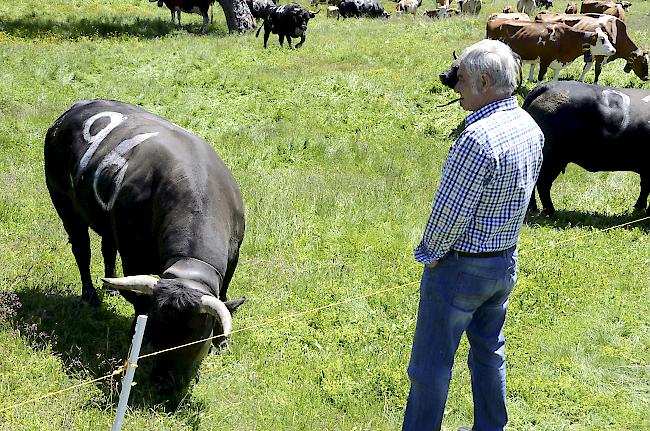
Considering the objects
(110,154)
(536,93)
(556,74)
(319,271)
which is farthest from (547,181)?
(556,74)

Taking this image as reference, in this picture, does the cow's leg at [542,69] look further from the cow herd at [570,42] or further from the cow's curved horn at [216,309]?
the cow's curved horn at [216,309]

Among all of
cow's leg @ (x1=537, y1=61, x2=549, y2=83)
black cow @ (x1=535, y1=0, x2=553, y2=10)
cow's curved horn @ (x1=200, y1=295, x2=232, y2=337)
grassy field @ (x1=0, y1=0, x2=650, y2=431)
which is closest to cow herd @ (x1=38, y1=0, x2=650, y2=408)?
cow's curved horn @ (x1=200, y1=295, x2=232, y2=337)

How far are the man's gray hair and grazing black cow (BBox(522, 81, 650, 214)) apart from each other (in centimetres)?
626

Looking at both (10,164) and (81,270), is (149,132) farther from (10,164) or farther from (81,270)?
(10,164)

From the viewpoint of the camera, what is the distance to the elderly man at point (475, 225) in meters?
3.70

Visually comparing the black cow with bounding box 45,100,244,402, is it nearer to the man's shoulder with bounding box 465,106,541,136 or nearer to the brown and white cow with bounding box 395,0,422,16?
the man's shoulder with bounding box 465,106,541,136

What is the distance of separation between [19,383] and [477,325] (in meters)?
3.69

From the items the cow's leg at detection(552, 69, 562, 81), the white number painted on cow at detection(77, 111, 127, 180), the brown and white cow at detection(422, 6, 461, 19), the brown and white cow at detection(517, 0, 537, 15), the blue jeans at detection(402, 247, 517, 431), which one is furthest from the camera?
the brown and white cow at detection(517, 0, 537, 15)

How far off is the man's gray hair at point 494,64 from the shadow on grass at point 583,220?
6037 millimetres

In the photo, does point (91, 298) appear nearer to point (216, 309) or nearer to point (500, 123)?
point (216, 309)

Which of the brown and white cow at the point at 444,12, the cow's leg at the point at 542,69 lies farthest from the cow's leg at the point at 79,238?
the brown and white cow at the point at 444,12

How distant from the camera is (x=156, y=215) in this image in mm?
5457

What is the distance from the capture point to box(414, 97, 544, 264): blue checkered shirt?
3676 mm

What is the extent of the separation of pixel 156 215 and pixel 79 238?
69.8 inches
